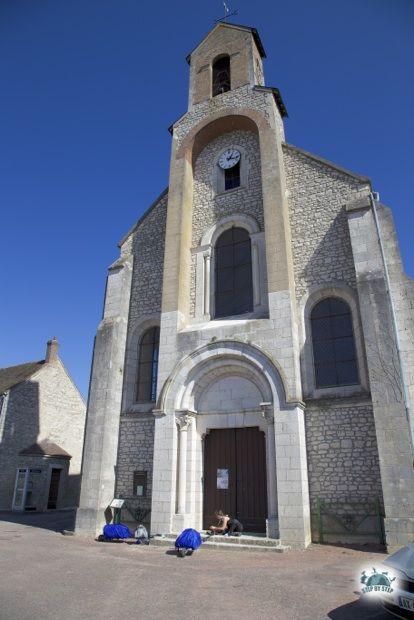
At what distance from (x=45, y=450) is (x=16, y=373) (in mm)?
6111

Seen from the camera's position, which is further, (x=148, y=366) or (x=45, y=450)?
(x=45, y=450)

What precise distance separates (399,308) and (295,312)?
278cm

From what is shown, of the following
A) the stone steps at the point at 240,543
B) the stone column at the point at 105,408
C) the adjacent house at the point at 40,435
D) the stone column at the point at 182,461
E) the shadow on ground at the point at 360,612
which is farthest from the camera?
the adjacent house at the point at 40,435

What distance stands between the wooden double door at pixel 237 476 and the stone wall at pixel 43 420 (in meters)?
14.9

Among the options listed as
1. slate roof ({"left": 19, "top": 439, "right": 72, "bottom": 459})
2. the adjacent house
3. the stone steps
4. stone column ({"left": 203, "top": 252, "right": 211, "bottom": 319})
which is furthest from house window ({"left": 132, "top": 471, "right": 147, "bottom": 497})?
slate roof ({"left": 19, "top": 439, "right": 72, "bottom": 459})

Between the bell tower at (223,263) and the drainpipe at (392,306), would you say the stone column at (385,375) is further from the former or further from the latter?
the bell tower at (223,263)

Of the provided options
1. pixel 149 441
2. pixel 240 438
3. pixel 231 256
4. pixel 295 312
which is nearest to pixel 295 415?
pixel 240 438

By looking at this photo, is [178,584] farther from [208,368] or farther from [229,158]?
[229,158]

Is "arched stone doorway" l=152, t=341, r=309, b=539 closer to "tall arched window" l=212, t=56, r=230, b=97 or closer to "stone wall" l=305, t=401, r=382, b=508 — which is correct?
"stone wall" l=305, t=401, r=382, b=508

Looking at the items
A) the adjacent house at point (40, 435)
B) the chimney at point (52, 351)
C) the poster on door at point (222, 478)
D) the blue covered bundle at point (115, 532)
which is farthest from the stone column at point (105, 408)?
the chimney at point (52, 351)

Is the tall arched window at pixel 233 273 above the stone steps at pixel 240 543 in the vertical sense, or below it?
above

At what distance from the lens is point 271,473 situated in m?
10.6

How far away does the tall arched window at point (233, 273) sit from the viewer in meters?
13.6

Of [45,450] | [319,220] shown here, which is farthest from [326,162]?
[45,450]
